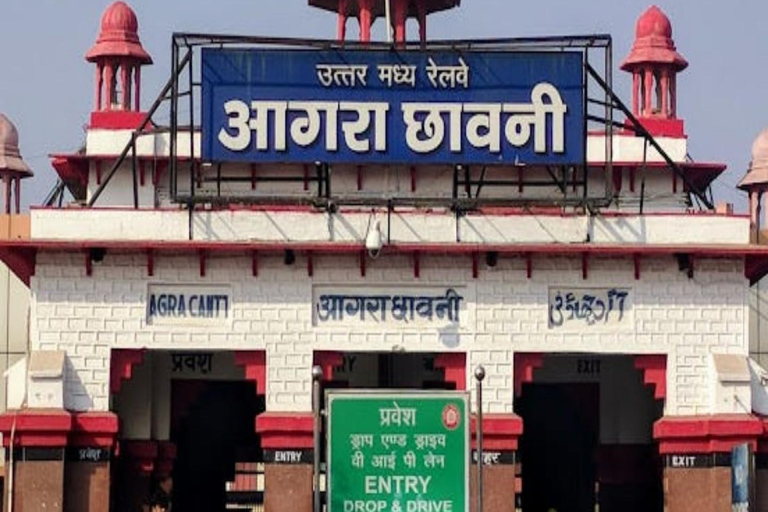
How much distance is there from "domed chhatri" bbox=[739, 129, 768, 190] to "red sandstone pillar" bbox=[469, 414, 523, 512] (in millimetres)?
19723

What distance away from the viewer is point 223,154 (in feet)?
155

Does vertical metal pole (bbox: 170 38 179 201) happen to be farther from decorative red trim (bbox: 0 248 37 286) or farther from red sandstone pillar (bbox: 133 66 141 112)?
red sandstone pillar (bbox: 133 66 141 112)

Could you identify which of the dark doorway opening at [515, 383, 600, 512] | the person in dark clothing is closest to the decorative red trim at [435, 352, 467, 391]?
the dark doorway opening at [515, 383, 600, 512]

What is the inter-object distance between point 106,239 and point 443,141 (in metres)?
7.23

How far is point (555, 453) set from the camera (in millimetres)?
60688

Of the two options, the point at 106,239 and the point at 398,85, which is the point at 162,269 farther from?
the point at 398,85

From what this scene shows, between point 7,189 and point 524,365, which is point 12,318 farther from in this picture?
point 524,365

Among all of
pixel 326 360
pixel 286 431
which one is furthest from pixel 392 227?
pixel 286 431

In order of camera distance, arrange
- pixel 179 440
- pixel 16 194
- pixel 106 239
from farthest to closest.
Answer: pixel 16 194 → pixel 179 440 → pixel 106 239

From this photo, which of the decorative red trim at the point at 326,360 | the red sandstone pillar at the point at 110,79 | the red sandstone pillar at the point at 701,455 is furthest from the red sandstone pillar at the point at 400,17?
the red sandstone pillar at the point at 701,455

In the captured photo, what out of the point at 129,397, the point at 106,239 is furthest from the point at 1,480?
the point at 106,239

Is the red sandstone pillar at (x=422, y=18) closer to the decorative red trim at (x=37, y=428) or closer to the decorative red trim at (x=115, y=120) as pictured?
the decorative red trim at (x=115, y=120)

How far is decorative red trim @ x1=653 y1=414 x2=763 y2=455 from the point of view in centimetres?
4591

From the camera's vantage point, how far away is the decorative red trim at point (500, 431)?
150 ft
